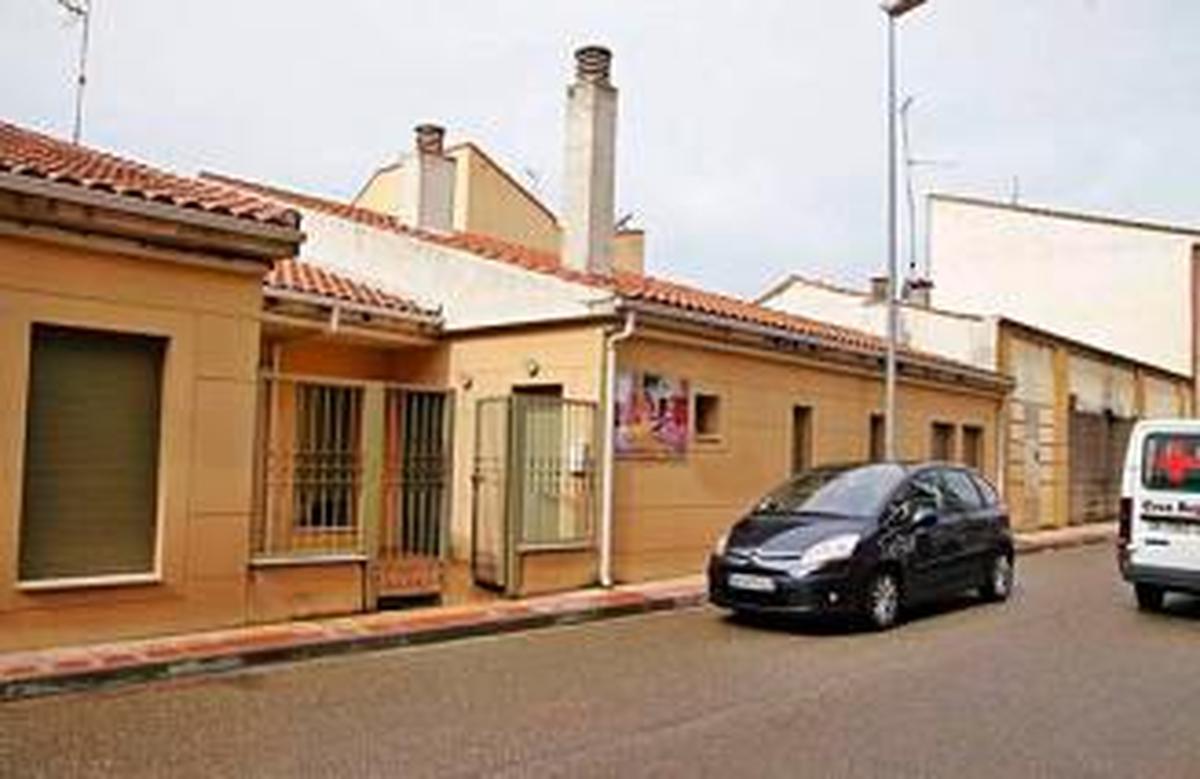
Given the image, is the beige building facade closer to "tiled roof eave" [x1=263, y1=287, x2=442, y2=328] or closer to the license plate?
"tiled roof eave" [x1=263, y1=287, x2=442, y2=328]

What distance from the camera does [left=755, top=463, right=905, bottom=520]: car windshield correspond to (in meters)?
12.1

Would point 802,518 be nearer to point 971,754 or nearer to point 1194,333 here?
point 971,754

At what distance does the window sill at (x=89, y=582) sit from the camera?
30.5 feet

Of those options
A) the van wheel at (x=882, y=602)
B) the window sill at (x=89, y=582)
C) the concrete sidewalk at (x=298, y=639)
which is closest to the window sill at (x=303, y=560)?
the concrete sidewalk at (x=298, y=639)

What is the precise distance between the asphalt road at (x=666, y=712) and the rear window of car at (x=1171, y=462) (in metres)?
2.10

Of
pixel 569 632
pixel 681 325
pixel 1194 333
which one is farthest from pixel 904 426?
pixel 1194 333

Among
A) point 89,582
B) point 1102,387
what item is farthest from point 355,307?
point 1102,387

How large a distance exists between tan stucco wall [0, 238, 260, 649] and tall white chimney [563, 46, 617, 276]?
6717 mm

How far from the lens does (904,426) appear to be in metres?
20.2

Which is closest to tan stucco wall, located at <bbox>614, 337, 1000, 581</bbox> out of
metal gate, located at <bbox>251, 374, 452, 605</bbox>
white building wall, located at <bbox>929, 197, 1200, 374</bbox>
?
metal gate, located at <bbox>251, 374, 452, 605</bbox>

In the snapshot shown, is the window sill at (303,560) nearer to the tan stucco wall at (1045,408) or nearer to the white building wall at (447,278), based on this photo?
the white building wall at (447,278)

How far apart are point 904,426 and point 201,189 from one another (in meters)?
12.3

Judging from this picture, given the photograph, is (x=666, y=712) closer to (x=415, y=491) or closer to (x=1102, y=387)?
(x=415, y=491)

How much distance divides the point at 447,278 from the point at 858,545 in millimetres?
7422
